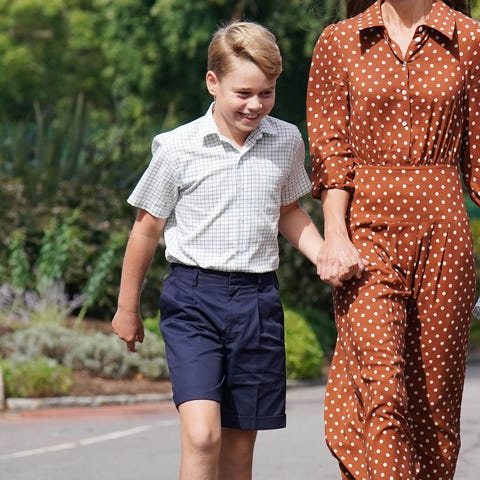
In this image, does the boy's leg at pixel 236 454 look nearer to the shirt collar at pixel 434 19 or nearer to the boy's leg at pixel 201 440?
the boy's leg at pixel 201 440

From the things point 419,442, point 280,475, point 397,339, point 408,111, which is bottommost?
point 280,475

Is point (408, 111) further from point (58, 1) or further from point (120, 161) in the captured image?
point (58, 1)

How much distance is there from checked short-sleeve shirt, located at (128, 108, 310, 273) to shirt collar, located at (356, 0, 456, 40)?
1.75ft

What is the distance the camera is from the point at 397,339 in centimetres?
505

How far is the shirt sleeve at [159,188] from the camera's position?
18.0 feet

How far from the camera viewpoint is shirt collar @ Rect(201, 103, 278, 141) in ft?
18.1

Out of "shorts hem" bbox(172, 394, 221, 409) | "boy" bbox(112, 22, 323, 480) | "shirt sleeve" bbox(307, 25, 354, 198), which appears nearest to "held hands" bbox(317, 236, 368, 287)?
"shirt sleeve" bbox(307, 25, 354, 198)

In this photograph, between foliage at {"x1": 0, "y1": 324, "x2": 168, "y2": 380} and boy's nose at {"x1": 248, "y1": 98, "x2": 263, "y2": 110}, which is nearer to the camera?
boy's nose at {"x1": 248, "y1": 98, "x2": 263, "y2": 110}

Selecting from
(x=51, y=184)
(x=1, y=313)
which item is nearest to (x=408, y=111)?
(x=1, y=313)

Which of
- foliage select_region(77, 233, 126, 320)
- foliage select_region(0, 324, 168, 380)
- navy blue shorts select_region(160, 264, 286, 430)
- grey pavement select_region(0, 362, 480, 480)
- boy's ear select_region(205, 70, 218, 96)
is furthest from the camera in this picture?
foliage select_region(77, 233, 126, 320)

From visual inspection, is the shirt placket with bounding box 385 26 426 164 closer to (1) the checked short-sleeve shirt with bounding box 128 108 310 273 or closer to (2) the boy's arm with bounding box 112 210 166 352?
(1) the checked short-sleeve shirt with bounding box 128 108 310 273

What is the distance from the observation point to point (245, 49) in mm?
5352

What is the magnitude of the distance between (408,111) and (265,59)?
541 millimetres

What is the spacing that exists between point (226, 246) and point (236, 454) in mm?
717
